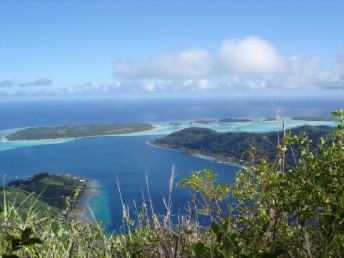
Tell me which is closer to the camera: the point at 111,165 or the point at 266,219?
the point at 266,219

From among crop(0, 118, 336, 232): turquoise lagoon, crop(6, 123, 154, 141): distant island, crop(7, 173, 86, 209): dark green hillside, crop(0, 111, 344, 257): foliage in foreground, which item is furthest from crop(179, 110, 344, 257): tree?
crop(6, 123, 154, 141): distant island

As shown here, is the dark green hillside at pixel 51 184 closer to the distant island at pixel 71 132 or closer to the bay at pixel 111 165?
the bay at pixel 111 165

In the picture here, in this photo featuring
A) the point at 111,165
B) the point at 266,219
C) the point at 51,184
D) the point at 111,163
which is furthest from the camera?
the point at 111,163

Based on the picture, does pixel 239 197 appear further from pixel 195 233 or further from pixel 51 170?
pixel 51 170

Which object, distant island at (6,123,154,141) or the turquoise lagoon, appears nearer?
the turquoise lagoon

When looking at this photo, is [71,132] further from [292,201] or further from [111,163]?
[292,201]

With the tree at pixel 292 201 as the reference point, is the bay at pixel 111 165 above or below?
below

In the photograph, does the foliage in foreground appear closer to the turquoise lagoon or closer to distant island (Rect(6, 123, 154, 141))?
the turquoise lagoon

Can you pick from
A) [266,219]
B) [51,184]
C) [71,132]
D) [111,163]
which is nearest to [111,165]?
[111,163]

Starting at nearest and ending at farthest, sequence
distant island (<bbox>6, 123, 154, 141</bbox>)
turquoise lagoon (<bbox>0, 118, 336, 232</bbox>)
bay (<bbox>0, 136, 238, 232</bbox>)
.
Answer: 1. turquoise lagoon (<bbox>0, 118, 336, 232</bbox>)
2. bay (<bbox>0, 136, 238, 232</bbox>)
3. distant island (<bbox>6, 123, 154, 141</bbox>)

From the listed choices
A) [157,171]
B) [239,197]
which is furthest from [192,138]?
[239,197]

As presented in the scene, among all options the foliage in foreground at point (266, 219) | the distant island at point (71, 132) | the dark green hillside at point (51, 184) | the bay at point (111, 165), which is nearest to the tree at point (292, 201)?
the foliage in foreground at point (266, 219)
